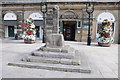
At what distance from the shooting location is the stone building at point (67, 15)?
13.8 metres

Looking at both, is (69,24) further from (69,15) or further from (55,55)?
(55,55)

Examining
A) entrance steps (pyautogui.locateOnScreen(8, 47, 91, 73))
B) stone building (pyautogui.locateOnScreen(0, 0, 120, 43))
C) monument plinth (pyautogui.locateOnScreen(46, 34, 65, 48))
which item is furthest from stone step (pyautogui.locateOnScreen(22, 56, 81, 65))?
stone building (pyautogui.locateOnScreen(0, 0, 120, 43))

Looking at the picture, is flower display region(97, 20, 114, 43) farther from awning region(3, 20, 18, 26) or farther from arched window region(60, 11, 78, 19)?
awning region(3, 20, 18, 26)

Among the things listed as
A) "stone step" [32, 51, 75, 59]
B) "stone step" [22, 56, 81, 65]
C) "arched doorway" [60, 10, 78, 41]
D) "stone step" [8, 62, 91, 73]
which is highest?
A: "arched doorway" [60, 10, 78, 41]

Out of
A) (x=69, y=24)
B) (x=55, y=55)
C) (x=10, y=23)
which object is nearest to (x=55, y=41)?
(x=55, y=55)

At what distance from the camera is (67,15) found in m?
14.5

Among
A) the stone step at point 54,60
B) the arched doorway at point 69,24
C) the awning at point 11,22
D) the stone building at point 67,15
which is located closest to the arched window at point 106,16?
the stone building at point 67,15

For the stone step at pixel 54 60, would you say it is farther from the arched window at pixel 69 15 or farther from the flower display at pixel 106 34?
the arched window at pixel 69 15

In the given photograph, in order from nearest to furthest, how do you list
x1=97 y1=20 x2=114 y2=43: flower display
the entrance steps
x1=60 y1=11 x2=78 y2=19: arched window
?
the entrance steps, x1=97 y1=20 x2=114 y2=43: flower display, x1=60 y1=11 x2=78 y2=19: arched window

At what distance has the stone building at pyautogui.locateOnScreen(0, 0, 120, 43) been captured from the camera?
13828mm

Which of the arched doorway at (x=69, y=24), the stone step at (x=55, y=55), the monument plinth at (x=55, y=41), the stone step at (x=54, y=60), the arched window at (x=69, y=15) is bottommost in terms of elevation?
the stone step at (x=54, y=60)

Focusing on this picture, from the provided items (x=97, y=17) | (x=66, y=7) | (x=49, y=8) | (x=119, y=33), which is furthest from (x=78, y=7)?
(x=119, y=33)

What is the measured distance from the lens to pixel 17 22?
15.2 m

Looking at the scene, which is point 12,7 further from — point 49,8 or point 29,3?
point 49,8
